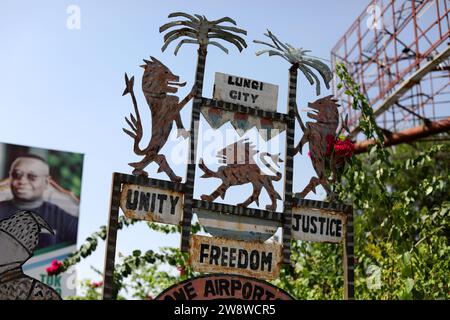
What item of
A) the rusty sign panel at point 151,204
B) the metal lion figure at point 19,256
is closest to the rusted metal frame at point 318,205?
the rusty sign panel at point 151,204

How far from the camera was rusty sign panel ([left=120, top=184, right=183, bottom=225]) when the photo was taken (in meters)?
6.76

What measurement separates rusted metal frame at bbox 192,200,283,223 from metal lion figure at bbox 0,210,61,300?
1.56 meters

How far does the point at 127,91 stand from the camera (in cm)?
702

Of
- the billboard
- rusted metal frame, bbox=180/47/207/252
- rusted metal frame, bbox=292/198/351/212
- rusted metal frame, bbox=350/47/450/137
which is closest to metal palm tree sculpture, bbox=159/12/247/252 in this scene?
rusted metal frame, bbox=180/47/207/252

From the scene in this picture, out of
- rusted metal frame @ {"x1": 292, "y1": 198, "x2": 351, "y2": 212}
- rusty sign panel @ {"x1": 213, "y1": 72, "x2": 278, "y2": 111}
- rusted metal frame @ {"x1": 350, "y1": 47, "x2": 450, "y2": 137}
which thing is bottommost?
rusted metal frame @ {"x1": 292, "y1": 198, "x2": 351, "y2": 212}

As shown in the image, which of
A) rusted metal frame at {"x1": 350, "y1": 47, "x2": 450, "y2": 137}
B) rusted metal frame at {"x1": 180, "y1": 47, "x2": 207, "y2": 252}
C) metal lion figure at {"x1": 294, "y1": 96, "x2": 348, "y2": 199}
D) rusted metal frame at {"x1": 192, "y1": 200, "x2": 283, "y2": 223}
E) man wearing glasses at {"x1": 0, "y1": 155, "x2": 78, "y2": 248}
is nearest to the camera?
rusted metal frame at {"x1": 180, "y1": 47, "x2": 207, "y2": 252}

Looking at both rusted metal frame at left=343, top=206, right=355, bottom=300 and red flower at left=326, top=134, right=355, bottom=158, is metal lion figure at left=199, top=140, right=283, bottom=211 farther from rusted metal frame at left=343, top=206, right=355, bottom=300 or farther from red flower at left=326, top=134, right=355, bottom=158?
rusted metal frame at left=343, top=206, right=355, bottom=300

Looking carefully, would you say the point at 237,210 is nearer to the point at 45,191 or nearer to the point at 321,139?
the point at 321,139

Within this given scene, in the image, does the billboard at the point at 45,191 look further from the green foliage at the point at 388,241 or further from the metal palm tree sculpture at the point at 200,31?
the metal palm tree sculpture at the point at 200,31

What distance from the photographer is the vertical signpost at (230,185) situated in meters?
6.80

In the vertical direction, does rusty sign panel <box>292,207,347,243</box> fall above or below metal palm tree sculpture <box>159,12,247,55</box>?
below

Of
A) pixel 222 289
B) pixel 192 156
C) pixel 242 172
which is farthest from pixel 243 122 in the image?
pixel 222 289

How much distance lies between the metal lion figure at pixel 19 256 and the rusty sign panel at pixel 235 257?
143 cm
